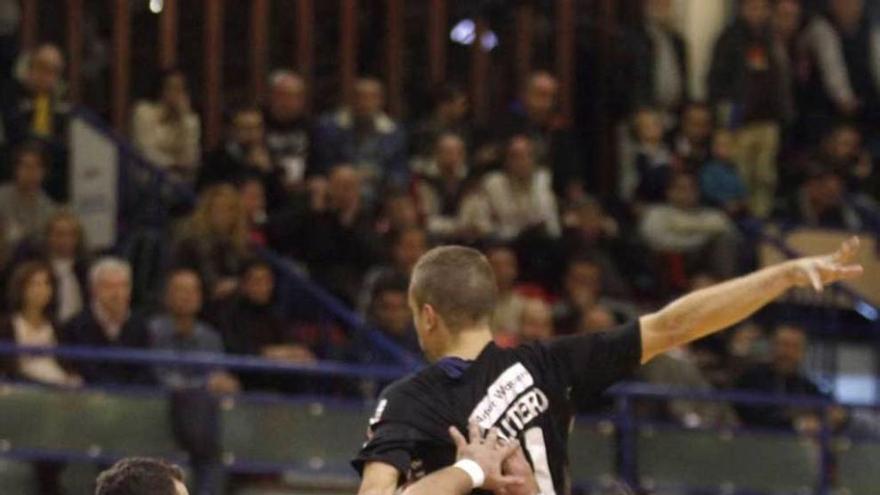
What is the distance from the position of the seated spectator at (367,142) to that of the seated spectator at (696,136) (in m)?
2.28

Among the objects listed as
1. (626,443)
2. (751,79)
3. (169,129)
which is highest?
(751,79)

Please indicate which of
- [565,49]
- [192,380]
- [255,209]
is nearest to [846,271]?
[192,380]

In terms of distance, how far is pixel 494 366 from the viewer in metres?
5.84

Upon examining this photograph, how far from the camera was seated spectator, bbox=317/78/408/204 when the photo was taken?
14875 mm

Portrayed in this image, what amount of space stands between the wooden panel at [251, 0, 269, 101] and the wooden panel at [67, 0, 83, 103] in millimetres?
1449

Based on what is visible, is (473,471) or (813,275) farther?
(813,275)

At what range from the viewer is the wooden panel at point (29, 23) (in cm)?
1590

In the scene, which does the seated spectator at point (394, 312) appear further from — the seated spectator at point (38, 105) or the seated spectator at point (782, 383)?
the seated spectator at point (38, 105)

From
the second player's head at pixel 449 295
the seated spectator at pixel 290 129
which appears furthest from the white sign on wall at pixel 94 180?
the second player's head at pixel 449 295

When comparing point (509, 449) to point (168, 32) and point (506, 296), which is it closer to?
point (506, 296)

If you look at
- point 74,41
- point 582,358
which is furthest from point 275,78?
point 582,358

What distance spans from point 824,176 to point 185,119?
4946 mm

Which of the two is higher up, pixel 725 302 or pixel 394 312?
pixel 725 302

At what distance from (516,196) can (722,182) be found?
1885 mm
